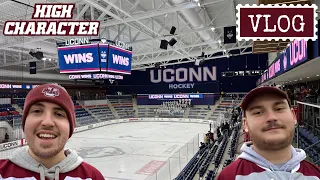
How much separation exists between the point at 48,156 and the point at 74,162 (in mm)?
179

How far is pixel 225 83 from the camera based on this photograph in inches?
1551

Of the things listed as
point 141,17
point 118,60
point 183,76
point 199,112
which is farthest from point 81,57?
point 183,76

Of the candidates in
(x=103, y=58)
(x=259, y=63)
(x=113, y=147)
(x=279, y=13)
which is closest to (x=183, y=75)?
(x=259, y=63)

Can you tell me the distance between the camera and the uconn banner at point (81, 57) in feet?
43.3

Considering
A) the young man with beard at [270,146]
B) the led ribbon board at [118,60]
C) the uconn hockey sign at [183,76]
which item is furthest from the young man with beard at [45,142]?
the uconn hockey sign at [183,76]

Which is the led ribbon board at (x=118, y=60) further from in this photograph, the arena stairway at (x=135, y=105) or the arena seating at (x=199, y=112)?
the arena stairway at (x=135, y=105)

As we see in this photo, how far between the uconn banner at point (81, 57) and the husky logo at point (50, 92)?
11887 mm

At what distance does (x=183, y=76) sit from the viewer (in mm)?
41344

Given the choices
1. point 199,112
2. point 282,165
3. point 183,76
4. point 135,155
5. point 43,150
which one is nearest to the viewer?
point 43,150

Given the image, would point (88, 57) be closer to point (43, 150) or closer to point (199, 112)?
point (43, 150)

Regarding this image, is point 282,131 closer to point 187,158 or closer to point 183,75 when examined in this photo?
point 187,158

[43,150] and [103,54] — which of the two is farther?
[103,54]

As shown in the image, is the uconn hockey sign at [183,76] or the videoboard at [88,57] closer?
the videoboard at [88,57]

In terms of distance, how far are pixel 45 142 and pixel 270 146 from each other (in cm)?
134
